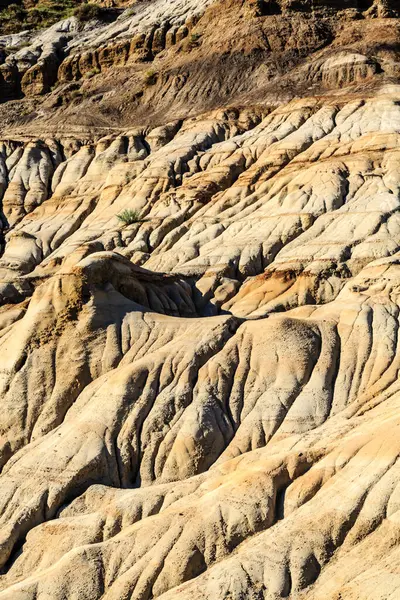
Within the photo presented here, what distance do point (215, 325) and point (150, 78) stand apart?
37591 mm

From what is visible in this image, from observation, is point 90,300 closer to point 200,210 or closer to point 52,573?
point 52,573

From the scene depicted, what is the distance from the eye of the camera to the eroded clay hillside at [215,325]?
73.8 ft

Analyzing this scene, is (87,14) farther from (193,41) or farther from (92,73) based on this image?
(193,41)

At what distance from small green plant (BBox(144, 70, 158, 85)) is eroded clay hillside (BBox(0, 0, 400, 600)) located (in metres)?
0.16

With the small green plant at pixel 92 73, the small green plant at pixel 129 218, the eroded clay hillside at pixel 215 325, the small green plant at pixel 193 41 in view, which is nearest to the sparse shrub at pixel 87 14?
the small green plant at pixel 92 73

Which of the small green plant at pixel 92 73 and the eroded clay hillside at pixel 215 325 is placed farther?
the small green plant at pixel 92 73

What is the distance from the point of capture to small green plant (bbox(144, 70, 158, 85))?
6525cm

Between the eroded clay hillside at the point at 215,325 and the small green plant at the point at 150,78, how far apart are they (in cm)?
16

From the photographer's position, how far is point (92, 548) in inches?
919

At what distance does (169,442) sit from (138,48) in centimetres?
4743

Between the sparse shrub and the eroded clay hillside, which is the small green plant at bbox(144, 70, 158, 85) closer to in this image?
the eroded clay hillside

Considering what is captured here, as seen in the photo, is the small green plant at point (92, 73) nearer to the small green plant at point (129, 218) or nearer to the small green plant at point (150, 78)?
the small green plant at point (150, 78)

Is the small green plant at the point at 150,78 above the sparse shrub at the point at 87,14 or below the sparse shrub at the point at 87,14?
below

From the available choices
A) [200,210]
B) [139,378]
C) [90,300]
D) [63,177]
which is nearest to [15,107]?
[63,177]
